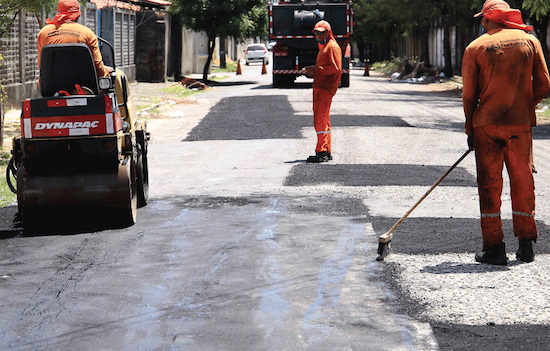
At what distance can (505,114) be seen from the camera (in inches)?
230

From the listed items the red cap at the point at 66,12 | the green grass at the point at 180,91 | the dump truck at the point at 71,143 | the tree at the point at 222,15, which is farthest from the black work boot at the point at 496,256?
the tree at the point at 222,15

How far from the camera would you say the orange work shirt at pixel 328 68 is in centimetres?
1088

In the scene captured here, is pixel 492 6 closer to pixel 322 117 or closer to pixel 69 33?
pixel 69 33

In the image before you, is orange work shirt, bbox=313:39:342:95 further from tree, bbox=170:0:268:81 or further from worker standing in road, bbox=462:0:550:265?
tree, bbox=170:0:268:81

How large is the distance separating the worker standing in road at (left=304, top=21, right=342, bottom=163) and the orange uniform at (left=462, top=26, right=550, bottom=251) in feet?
16.6

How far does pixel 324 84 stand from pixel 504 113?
5266mm

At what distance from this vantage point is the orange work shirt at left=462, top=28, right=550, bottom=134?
5797 millimetres

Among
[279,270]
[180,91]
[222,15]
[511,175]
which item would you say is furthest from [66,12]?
[222,15]

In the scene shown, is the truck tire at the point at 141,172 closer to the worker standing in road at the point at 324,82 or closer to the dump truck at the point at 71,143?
the dump truck at the point at 71,143

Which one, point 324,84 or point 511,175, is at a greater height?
point 324,84

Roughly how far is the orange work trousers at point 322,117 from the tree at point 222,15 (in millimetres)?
21950

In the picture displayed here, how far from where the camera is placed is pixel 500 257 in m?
5.72

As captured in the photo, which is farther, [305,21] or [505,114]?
[305,21]

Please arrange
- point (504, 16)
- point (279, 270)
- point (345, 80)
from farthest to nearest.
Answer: point (345, 80), point (504, 16), point (279, 270)
